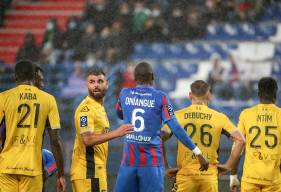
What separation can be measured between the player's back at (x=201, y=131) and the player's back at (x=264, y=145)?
257mm

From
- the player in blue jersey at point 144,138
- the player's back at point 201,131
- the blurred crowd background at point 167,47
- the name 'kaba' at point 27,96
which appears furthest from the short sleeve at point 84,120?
the blurred crowd background at point 167,47

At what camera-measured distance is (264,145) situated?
25.5 ft

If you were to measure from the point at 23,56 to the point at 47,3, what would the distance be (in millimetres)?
3361

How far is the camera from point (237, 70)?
18062 mm

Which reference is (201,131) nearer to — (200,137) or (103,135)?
(200,137)

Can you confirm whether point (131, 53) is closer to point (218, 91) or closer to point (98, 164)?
point (218, 91)

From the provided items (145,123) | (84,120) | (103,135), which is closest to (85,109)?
(84,120)

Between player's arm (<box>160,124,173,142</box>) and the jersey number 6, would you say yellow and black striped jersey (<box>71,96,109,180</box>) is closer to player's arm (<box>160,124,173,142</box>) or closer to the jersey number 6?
the jersey number 6

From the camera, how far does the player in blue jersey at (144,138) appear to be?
7355 millimetres

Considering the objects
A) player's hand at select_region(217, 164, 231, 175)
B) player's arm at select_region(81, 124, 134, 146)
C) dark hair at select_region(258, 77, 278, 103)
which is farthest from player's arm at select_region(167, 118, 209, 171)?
dark hair at select_region(258, 77, 278, 103)

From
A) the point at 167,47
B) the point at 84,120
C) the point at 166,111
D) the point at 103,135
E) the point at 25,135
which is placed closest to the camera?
the point at 25,135

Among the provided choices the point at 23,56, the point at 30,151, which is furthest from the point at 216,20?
the point at 30,151

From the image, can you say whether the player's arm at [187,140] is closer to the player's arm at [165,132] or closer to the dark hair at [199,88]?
the player's arm at [165,132]

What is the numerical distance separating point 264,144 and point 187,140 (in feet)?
3.09
